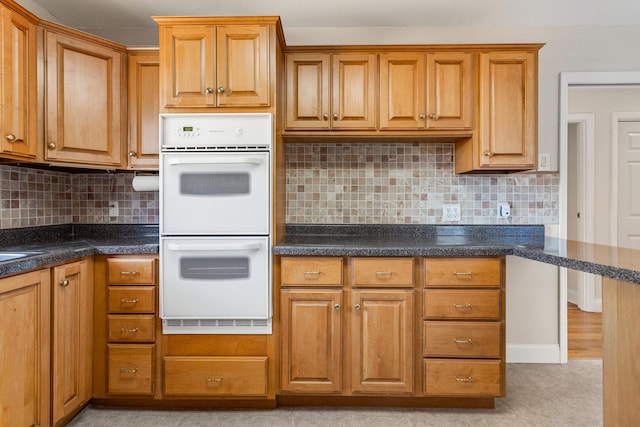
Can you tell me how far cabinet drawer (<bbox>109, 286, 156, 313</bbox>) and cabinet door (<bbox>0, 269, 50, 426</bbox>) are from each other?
1.15 feet

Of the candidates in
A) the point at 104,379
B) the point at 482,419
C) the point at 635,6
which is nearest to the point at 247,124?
the point at 104,379

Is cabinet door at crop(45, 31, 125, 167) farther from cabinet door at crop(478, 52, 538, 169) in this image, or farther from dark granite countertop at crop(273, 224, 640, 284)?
cabinet door at crop(478, 52, 538, 169)

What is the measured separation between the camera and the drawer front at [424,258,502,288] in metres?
2.08

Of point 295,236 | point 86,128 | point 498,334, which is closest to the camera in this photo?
point 498,334

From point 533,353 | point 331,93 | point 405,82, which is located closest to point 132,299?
point 331,93

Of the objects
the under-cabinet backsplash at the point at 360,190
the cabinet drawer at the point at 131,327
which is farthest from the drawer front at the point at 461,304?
the cabinet drawer at the point at 131,327

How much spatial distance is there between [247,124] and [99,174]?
4.43 feet

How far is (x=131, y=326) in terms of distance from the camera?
211 cm

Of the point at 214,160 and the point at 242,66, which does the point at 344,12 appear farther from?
the point at 214,160

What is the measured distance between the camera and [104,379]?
2117mm

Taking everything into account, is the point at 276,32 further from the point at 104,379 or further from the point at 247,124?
the point at 104,379

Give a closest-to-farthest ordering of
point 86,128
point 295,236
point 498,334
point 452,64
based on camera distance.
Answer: point 498,334 → point 86,128 → point 452,64 → point 295,236

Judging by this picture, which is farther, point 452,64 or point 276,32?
point 452,64

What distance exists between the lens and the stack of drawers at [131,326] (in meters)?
2.11
